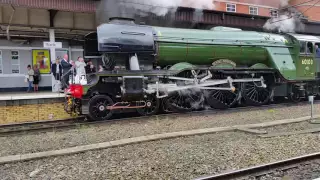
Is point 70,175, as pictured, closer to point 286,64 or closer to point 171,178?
point 171,178

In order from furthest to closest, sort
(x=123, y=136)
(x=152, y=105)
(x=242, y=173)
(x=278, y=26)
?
1. (x=278, y=26)
2. (x=152, y=105)
3. (x=123, y=136)
4. (x=242, y=173)

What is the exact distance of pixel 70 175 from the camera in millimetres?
4262

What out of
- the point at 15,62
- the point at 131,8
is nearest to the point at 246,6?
the point at 131,8

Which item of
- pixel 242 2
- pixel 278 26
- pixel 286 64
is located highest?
pixel 242 2

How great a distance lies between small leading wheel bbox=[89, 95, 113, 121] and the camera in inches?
325

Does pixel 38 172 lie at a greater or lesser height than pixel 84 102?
lesser

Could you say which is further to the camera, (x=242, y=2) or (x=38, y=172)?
(x=242, y=2)

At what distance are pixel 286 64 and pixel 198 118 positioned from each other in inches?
186

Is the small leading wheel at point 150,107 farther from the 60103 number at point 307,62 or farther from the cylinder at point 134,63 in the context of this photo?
the 60103 number at point 307,62

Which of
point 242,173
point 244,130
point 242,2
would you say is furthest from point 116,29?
point 242,2

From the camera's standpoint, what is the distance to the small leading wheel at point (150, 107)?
886 cm

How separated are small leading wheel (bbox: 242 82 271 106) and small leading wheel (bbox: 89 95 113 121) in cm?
485

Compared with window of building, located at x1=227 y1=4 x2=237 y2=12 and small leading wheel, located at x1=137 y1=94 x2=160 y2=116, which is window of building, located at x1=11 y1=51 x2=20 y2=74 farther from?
window of building, located at x1=227 y1=4 x2=237 y2=12

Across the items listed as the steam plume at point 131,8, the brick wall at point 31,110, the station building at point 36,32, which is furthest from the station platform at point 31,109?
the steam plume at point 131,8
